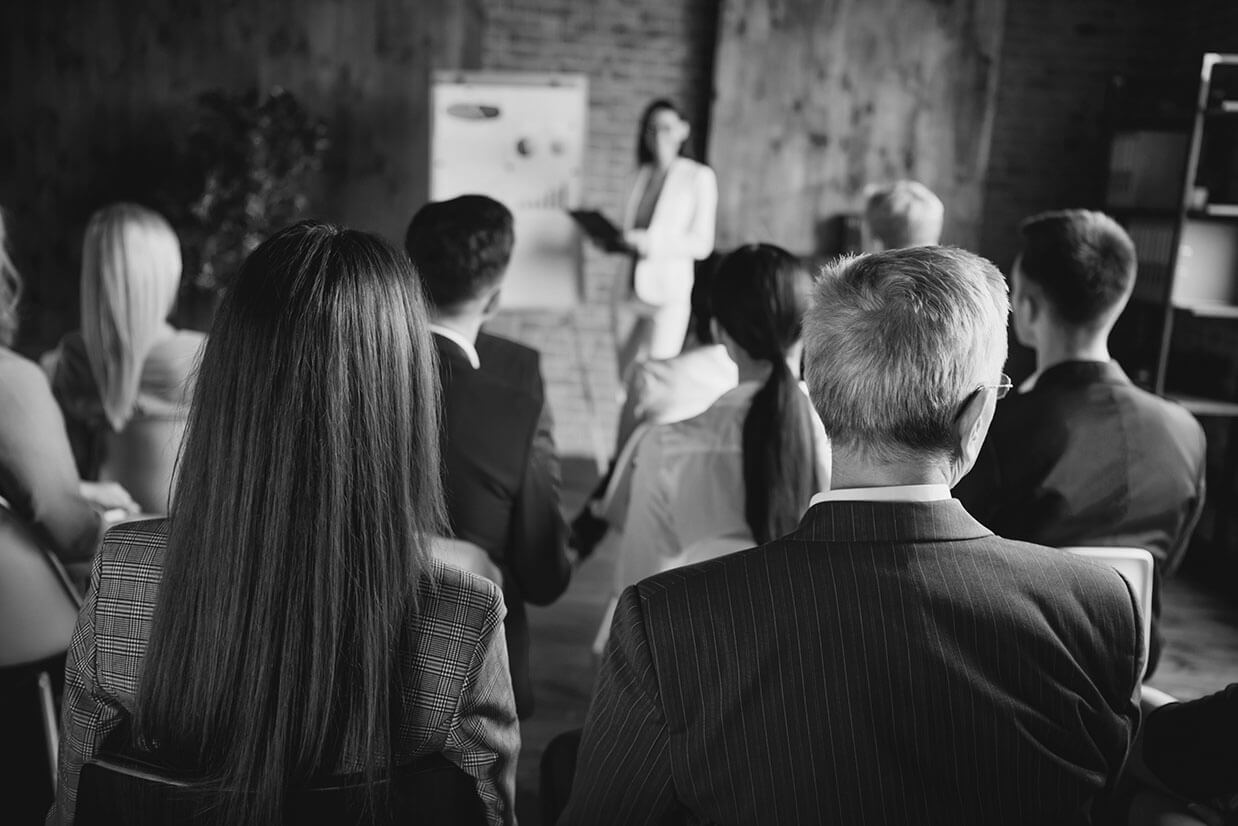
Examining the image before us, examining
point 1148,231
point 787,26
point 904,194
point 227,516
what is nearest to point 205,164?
point 787,26

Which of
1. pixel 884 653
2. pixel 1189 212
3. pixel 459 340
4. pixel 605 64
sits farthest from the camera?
pixel 605 64

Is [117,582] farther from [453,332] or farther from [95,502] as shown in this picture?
[95,502]

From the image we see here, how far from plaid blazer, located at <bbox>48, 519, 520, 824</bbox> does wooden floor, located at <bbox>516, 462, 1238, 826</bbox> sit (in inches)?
54.3

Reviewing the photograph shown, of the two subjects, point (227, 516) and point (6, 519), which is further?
point (6, 519)

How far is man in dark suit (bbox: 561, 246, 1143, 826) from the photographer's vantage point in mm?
964

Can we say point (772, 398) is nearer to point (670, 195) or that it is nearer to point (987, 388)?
point (987, 388)

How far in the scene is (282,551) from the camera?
97cm

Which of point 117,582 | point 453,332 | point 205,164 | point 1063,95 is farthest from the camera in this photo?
point 1063,95

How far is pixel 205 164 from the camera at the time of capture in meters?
5.38

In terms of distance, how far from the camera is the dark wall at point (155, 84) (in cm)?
544

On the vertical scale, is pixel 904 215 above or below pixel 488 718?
above

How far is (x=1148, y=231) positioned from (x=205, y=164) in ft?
15.1

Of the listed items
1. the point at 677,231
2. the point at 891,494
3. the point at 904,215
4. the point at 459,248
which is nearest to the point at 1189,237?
the point at 904,215

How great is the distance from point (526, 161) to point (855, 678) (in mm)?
4734
